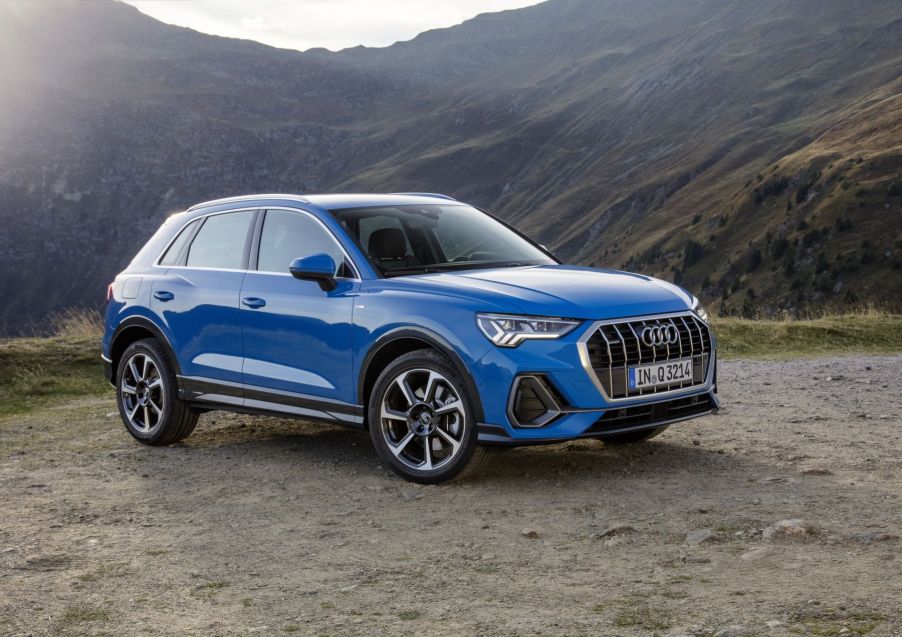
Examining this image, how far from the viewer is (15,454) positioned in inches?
332

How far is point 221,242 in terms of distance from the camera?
26.5 ft

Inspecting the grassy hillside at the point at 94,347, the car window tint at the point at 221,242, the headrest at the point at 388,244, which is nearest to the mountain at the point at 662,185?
the grassy hillside at the point at 94,347

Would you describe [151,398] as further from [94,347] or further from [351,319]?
[94,347]

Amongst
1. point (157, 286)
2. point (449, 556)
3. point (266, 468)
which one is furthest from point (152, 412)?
point (449, 556)

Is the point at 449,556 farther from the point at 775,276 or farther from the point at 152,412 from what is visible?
the point at 775,276

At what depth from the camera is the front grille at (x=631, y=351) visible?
20.2 feet

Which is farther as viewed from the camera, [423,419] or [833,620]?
[423,419]

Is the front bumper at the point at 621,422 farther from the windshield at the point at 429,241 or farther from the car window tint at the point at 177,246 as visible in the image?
the car window tint at the point at 177,246

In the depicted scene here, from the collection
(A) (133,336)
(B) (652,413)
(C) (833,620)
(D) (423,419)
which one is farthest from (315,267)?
(C) (833,620)

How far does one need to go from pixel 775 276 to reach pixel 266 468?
8470 centimetres

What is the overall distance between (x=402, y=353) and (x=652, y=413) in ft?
5.16

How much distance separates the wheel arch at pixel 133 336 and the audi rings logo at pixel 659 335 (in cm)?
365

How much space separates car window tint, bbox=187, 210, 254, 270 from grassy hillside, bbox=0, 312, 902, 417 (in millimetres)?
3984

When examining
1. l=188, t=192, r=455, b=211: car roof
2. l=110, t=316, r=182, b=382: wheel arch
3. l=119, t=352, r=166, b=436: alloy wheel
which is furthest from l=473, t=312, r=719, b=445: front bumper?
l=119, t=352, r=166, b=436: alloy wheel
